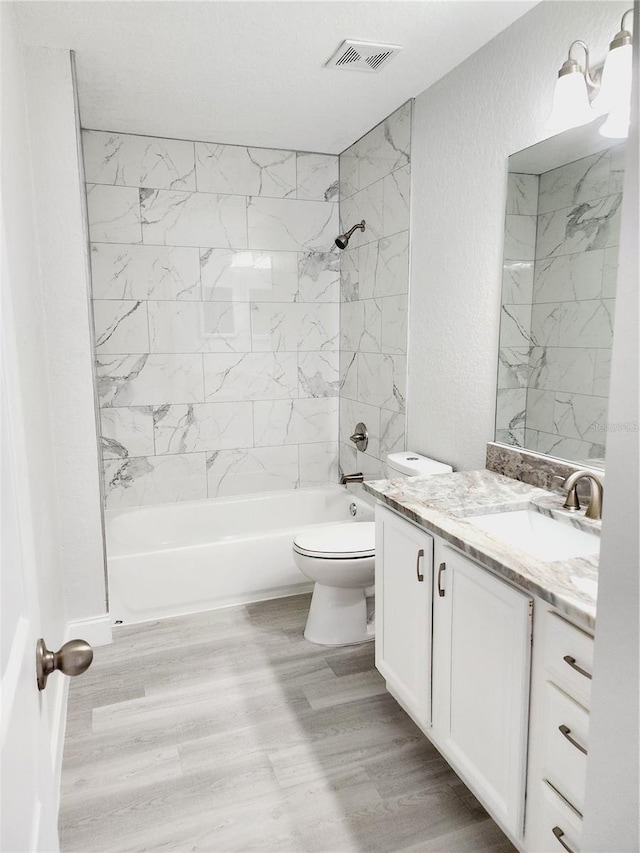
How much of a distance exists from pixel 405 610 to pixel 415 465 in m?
0.90

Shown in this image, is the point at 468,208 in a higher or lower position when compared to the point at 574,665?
higher

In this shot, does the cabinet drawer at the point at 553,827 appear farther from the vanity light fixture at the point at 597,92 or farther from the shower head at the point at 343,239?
the shower head at the point at 343,239

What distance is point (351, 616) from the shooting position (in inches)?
109

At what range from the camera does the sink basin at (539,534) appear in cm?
176

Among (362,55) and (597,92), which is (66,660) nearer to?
(597,92)

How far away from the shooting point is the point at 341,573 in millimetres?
2643

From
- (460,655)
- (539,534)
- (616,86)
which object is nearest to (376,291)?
(616,86)

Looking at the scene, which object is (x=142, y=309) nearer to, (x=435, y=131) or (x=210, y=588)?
(x=210, y=588)

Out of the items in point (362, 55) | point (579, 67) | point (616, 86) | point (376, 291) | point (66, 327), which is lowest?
point (66, 327)

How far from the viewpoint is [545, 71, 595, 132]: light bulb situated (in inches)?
71.1

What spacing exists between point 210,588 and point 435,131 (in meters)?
2.54

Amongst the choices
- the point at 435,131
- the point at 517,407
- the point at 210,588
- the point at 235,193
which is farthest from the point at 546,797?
the point at 235,193

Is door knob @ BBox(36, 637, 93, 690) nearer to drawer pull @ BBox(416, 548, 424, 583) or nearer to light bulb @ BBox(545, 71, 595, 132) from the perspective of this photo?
drawer pull @ BBox(416, 548, 424, 583)

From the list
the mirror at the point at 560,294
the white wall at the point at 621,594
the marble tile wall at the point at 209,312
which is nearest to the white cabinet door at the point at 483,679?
the mirror at the point at 560,294
